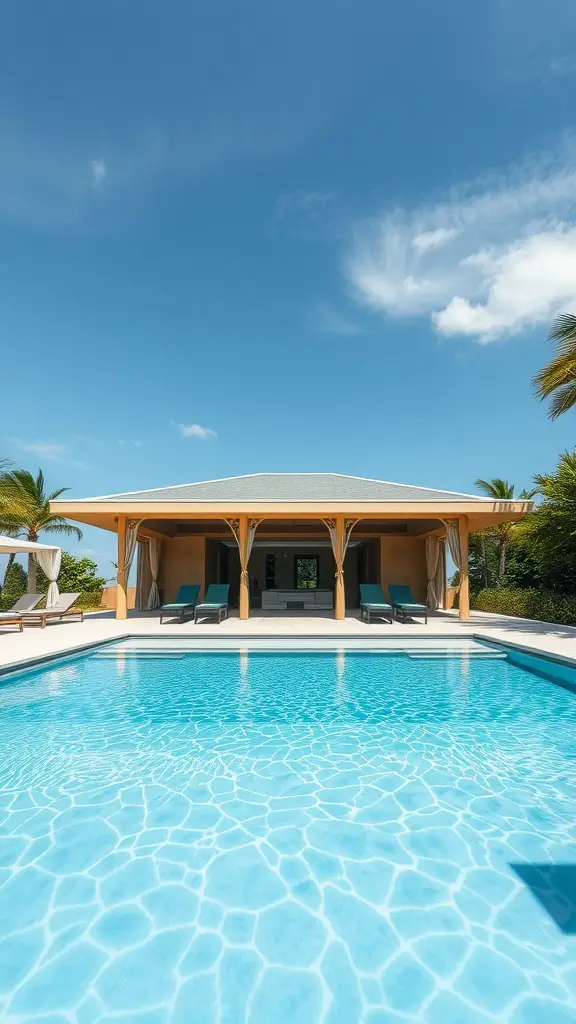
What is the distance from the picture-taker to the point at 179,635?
10.4 m

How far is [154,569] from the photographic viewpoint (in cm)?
1659

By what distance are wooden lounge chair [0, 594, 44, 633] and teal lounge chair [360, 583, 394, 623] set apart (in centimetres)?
902

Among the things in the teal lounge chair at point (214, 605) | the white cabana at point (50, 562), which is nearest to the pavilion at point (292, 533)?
the teal lounge chair at point (214, 605)

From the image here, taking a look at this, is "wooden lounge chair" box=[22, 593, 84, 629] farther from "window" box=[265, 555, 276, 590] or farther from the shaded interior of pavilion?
"window" box=[265, 555, 276, 590]

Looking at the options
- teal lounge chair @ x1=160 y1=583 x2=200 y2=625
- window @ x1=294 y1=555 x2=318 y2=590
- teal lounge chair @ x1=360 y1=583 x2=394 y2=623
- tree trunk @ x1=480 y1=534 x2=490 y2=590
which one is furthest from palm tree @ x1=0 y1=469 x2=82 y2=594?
tree trunk @ x1=480 y1=534 x2=490 y2=590

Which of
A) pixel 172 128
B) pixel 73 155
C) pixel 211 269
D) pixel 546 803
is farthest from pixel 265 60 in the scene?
pixel 546 803

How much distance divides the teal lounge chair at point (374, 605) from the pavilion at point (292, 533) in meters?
0.68

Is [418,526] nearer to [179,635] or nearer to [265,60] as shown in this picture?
[179,635]

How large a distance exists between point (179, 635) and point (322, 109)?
1398cm

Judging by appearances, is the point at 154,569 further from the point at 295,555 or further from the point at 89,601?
the point at 295,555

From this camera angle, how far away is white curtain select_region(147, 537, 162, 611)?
1644cm

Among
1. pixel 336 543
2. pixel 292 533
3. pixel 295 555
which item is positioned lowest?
pixel 295 555

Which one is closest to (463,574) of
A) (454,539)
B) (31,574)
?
(454,539)

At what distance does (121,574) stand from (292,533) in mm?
6675
